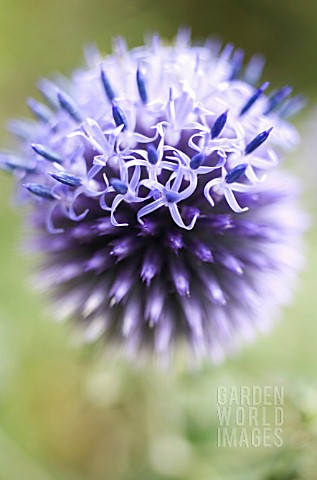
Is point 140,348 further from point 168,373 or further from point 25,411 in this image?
point 25,411

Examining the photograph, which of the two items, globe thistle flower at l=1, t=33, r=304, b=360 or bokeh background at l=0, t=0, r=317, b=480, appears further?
bokeh background at l=0, t=0, r=317, b=480

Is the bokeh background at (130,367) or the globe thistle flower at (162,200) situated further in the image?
the bokeh background at (130,367)

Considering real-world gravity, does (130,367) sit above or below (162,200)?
below

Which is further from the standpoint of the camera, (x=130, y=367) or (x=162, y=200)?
(x=130, y=367)
